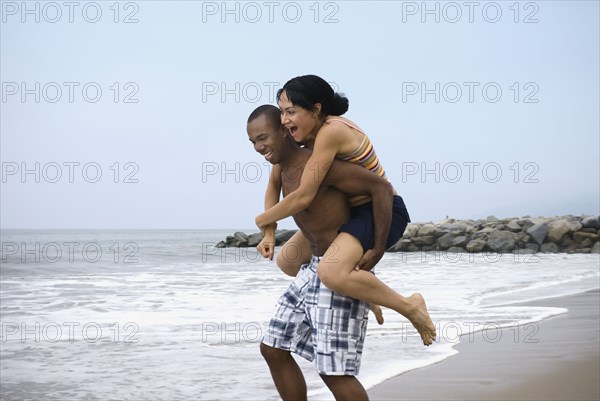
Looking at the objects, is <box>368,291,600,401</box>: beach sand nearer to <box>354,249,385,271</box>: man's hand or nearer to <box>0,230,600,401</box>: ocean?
<box>0,230,600,401</box>: ocean

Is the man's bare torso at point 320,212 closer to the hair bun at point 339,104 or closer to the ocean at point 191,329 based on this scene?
the hair bun at point 339,104

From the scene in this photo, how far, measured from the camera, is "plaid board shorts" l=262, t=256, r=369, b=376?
2855 mm

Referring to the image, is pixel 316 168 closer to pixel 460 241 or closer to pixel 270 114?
pixel 270 114

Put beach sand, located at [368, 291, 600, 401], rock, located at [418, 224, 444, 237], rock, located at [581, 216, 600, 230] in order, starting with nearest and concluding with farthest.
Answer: beach sand, located at [368, 291, 600, 401]
rock, located at [581, 216, 600, 230]
rock, located at [418, 224, 444, 237]

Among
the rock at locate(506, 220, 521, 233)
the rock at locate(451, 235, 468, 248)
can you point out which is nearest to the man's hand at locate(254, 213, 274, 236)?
the rock at locate(451, 235, 468, 248)

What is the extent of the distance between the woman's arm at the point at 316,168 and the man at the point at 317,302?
8cm

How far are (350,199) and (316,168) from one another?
0.91 feet

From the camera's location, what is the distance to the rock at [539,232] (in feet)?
76.6

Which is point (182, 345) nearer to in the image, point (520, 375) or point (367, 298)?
point (520, 375)

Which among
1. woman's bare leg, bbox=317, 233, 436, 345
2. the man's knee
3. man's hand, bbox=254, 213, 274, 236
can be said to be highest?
man's hand, bbox=254, 213, 274, 236

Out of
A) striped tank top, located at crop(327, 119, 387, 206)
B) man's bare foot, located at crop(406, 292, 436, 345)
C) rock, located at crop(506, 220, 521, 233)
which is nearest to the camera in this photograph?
striped tank top, located at crop(327, 119, 387, 206)

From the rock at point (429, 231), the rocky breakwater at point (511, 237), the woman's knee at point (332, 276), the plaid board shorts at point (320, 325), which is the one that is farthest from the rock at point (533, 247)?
the woman's knee at point (332, 276)

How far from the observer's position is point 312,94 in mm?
2771

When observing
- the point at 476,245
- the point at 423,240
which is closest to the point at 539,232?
the point at 476,245
